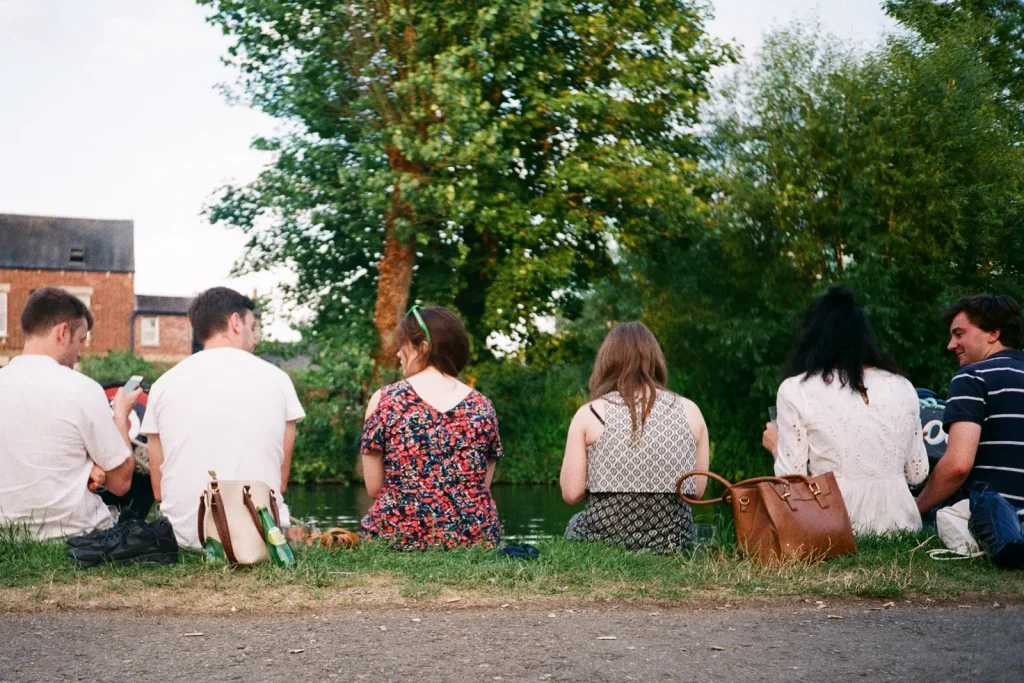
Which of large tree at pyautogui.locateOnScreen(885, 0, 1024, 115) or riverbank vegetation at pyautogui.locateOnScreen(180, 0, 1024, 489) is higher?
large tree at pyautogui.locateOnScreen(885, 0, 1024, 115)

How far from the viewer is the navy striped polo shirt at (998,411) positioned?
18.9 feet

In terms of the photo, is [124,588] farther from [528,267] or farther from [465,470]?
[528,267]

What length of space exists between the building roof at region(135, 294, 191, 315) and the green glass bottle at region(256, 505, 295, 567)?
52.5 meters

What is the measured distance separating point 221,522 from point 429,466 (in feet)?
3.73

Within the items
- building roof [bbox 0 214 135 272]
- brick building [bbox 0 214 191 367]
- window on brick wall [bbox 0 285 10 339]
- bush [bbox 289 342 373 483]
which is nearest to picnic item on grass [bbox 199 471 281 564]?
bush [bbox 289 342 373 483]

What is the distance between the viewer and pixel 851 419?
18.9ft

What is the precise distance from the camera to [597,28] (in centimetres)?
2038

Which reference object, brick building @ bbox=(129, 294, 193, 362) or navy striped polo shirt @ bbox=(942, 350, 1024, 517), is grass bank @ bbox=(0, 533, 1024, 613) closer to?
navy striped polo shirt @ bbox=(942, 350, 1024, 517)

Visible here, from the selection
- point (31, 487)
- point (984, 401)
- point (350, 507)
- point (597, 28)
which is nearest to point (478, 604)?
point (31, 487)

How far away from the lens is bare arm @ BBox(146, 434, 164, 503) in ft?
18.2

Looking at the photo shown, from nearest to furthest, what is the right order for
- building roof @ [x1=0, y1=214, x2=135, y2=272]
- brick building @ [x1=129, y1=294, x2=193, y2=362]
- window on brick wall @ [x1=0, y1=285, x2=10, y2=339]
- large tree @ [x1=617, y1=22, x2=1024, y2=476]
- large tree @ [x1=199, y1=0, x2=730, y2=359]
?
large tree @ [x1=199, y1=0, x2=730, y2=359] → large tree @ [x1=617, y1=22, x2=1024, y2=476] → window on brick wall @ [x1=0, y1=285, x2=10, y2=339] → building roof @ [x1=0, y1=214, x2=135, y2=272] → brick building @ [x1=129, y1=294, x2=193, y2=362]

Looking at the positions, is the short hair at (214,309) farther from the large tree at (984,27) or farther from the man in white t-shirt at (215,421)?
the large tree at (984,27)

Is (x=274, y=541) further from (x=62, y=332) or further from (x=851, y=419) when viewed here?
(x=851, y=419)

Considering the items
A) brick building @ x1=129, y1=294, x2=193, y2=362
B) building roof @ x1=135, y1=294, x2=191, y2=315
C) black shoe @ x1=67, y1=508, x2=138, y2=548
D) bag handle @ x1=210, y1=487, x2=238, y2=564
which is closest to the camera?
bag handle @ x1=210, y1=487, x2=238, y2=564
